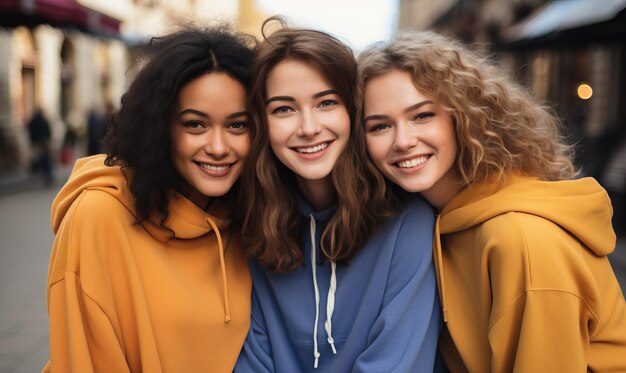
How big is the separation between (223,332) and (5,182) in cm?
1283

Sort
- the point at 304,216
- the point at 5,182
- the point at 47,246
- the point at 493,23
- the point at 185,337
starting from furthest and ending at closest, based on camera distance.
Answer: the point at 493,23, the point at 5,182, the point at 47,246, the point at 304,216, the point at 185,337

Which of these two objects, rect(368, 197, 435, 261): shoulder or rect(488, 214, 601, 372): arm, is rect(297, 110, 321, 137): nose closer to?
rect(368, 197, 435, 261): shoulder

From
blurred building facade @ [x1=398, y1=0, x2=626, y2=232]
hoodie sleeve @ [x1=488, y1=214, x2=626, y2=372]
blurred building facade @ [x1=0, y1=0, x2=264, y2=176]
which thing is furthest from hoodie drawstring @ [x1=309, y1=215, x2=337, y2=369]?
blurred building facade @ [x1=0, y1=0, x2=264, y2=176]

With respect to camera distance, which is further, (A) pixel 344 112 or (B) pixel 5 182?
A: (B) pixel 5 182

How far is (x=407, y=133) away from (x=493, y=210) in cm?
47

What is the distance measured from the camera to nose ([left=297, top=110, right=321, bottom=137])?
2.53 m

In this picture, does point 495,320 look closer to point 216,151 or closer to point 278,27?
point 216,151

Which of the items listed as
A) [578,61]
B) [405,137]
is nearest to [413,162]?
[405,137]

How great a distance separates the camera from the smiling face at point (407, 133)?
254cm

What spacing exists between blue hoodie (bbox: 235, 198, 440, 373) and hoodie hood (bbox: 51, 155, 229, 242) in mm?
382

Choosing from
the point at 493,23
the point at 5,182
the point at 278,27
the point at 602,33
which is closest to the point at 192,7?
the point at 493,23

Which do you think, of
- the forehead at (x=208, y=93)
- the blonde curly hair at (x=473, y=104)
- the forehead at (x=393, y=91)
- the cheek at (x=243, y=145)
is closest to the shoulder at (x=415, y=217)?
the blonde curly hair at (x=473, y=104)

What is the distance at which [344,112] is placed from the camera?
8.68ft

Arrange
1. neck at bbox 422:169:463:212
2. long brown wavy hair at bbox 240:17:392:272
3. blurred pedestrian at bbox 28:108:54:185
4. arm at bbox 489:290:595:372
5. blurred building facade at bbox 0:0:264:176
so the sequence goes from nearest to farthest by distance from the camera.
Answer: arm at bbox 489:290:595:372 < long brown wavy hair at bbox 240:17:392:272 < neck at bbox 422:169:463:212 < blurred building facade at bbox 0:0:264:176 < blurred pedestrian at bbox 28:108:54:185
